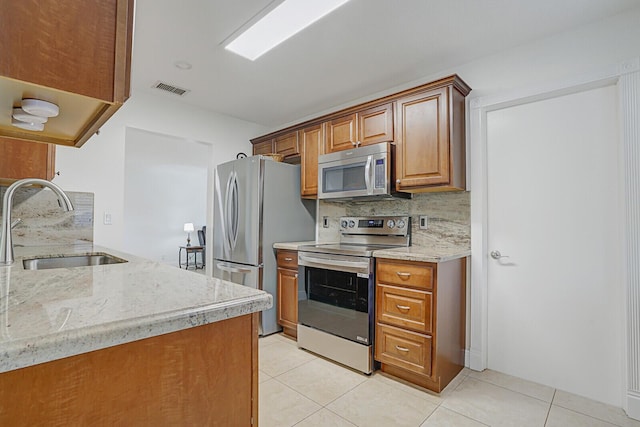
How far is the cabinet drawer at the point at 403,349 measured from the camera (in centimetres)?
213

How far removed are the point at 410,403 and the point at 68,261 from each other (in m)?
2.20

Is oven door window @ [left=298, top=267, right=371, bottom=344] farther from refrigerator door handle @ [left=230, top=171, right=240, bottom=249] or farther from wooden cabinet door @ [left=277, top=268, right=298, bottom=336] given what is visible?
refrigerator door handle @ [left=230, top=171, right=240, bottom=249]

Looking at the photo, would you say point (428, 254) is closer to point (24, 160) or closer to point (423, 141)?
point (423, 141)

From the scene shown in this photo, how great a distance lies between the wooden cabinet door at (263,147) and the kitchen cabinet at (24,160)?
85.0 inches

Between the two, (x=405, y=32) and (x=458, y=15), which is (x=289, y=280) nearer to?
(x=405, y=32)

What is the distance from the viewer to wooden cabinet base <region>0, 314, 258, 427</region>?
1.79ft

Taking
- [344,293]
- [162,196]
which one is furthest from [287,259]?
[162,196]

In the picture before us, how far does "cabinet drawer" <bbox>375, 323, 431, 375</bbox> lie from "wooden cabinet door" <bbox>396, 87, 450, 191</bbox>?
43.4 inches

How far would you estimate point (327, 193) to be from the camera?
3.09m

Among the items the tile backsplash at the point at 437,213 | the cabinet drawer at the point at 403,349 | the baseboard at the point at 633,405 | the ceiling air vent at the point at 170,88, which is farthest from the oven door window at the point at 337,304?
the ceiling air vent at the point at 170,88

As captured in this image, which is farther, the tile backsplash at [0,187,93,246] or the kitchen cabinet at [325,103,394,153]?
the kitchen cabinet at [325,103,394,153]

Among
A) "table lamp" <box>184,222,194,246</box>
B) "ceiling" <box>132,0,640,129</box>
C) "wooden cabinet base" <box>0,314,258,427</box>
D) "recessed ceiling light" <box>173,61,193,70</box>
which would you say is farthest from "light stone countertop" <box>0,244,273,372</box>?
"table lamp" <box>184,222,194,246</box>

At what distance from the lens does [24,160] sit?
6.08ft

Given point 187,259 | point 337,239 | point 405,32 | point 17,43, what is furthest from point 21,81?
point 187,259
